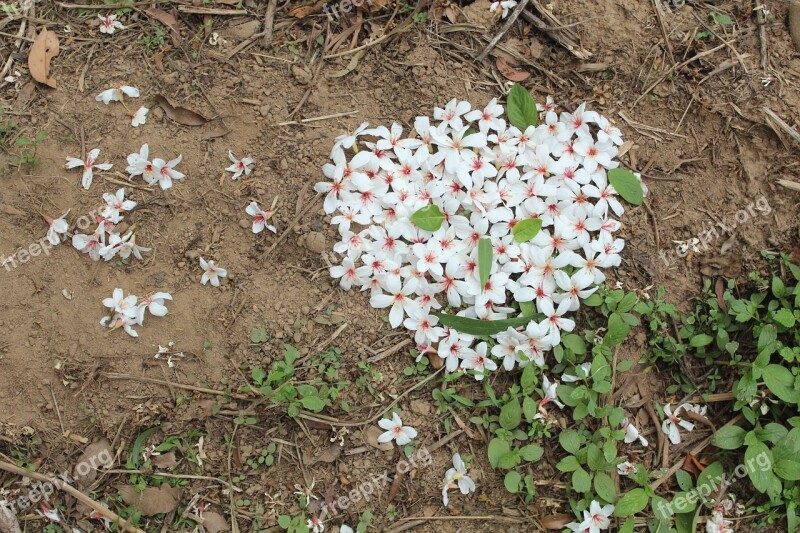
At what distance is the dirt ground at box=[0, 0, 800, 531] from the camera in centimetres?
238

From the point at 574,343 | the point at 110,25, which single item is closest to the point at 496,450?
the point at 574,343

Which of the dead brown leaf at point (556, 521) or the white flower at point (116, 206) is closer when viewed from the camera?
the dead brown leaf at point (556, 521)

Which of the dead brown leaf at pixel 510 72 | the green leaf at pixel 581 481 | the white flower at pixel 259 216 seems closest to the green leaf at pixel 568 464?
the green leaf at pixel 581 481

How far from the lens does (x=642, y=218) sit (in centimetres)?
253

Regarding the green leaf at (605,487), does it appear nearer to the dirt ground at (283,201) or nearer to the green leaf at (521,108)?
the dirt ground at (283,201)

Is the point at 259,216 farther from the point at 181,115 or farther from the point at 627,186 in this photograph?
the point at 627,186

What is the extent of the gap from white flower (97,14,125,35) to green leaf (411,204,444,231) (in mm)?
1529

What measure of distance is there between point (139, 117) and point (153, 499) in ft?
4.93

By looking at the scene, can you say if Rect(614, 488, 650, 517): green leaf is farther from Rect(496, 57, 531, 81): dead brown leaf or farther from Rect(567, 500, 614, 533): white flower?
Rect(496, 57, 531, 81): dead brown leaf

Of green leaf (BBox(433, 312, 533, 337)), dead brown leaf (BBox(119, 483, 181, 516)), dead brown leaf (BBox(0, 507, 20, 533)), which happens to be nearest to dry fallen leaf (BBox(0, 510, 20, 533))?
dead brown leaf (BBox(0, 507, 20, 533))

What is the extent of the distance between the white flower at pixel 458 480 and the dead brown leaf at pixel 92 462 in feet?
4.18

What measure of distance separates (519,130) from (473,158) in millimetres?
239

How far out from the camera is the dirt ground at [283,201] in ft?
7.79

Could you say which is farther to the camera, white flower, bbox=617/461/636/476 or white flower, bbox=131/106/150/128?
white flower, bbox=131/106/150/128
